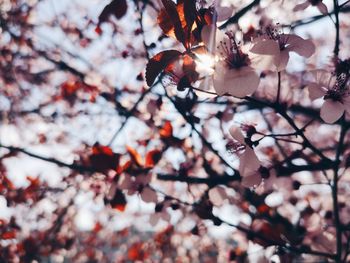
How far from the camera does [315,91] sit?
144cm

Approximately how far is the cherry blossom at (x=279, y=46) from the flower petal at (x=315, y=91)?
0.18 m

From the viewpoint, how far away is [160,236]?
3.90 meters

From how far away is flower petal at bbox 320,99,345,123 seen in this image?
A: 1.32 metres

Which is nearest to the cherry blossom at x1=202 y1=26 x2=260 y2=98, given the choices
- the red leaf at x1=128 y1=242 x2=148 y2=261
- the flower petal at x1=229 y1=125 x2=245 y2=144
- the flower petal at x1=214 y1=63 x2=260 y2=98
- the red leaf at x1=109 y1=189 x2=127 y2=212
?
the flower petal at x1=214 y1=63 x2=260 y2=98

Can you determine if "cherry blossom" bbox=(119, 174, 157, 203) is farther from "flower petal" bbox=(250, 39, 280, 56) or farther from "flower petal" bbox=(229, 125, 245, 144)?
"flower petal" bbox=(250, 39, 280, 56)

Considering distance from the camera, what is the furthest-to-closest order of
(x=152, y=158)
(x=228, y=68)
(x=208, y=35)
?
(x=152, y=158), (x=228, y=68), (x=208, y=35)

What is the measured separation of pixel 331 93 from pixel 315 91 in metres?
0.07

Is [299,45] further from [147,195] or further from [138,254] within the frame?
[138,254]

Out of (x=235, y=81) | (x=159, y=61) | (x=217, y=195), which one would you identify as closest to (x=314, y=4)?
(x=235, y=81)

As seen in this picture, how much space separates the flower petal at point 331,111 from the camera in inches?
52.2

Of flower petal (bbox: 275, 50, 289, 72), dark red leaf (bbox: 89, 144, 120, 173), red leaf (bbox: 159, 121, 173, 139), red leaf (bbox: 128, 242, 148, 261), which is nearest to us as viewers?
flower petal (bbox: 275, 50, 289, 72)

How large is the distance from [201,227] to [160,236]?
1368mm

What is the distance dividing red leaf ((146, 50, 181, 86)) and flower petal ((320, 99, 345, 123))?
67cm

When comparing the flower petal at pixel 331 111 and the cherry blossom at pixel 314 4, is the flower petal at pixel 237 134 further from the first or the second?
the cherry blossom at pixel 314 4
